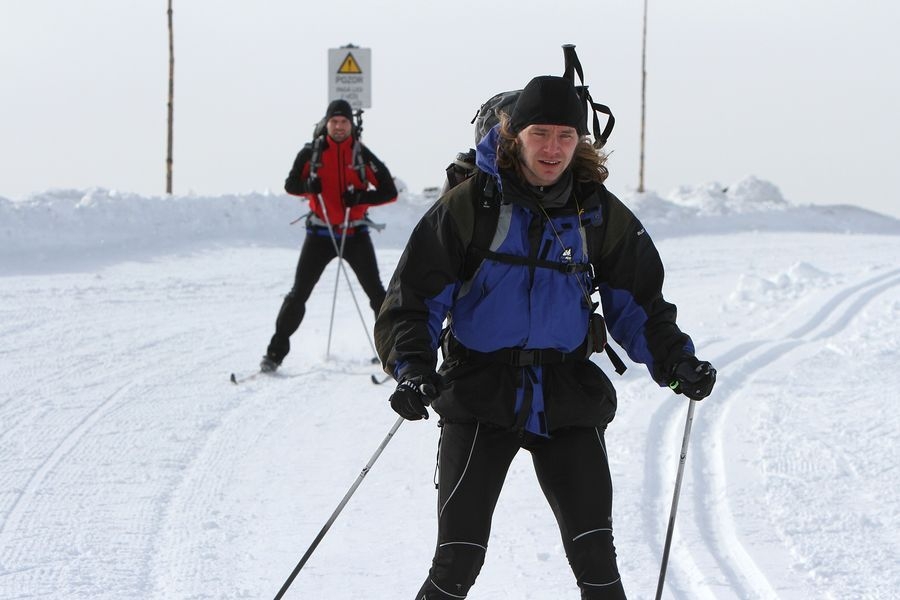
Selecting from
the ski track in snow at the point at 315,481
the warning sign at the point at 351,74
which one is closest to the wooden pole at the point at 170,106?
the warning sign at the point at 351,74

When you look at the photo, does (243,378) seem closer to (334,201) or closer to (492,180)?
(334,201)

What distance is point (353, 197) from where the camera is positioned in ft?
26.1

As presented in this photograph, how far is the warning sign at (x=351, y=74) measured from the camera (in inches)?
598

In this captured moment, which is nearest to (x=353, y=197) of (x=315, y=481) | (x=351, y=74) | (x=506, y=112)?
(x=315, y=481)

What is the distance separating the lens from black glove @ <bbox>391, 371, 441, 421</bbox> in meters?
3.13

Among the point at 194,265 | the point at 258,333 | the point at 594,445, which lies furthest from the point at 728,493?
the point at 194,265

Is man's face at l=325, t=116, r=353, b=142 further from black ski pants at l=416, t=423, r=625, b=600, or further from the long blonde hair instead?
black ski pants at l=416, t=423, r=625, b=600

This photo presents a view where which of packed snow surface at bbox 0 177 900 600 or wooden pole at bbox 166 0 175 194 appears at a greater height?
wooden pole at bbox 166 0 175 194

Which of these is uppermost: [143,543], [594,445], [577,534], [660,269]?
[660,269]

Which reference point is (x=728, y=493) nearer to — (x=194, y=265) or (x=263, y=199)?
(x=194, y=265)

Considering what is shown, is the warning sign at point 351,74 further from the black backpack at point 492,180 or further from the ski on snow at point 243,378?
the black backpack at point 492,180

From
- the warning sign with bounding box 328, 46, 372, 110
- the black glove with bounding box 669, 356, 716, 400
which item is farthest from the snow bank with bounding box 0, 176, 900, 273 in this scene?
the black glove with bounding box 669, 356, 716, 400

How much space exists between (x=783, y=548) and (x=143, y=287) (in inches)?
331

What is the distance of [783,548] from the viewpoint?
4809 mm
